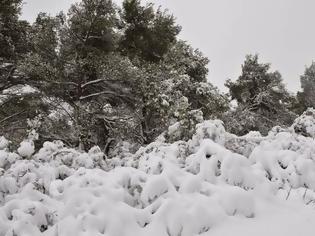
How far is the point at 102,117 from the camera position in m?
13.3

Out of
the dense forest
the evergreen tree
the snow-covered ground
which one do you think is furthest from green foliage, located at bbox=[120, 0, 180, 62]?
the evergreen tree

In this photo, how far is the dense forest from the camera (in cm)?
1294

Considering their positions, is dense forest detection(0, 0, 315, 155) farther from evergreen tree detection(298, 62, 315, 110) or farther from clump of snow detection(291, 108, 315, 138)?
evergreen tree detection(298, 62, 315, 110)

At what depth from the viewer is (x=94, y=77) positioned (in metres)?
14.2

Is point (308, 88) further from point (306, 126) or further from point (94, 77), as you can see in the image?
point (306, 126)

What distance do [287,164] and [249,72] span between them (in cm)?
1818

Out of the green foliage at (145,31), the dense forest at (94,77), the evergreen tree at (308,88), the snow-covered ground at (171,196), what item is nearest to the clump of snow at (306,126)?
the snow-covered ground at (171,196)

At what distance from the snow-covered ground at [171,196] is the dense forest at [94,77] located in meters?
6.73

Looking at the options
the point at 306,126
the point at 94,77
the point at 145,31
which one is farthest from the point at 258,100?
the point at 306,126

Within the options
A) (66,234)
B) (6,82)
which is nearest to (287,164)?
(66,234)

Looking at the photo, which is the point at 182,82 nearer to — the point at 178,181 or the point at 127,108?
the point at 127,108

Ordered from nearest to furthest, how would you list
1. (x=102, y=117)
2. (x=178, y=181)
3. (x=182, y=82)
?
1. (x=178, y=181)
2. (x=102, y=117)
3. (x=182, y=82)

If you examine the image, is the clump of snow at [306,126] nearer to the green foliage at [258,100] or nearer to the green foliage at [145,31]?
the green foliage at [145,31]

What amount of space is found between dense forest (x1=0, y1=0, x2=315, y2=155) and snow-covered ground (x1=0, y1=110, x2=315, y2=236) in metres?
6.73
